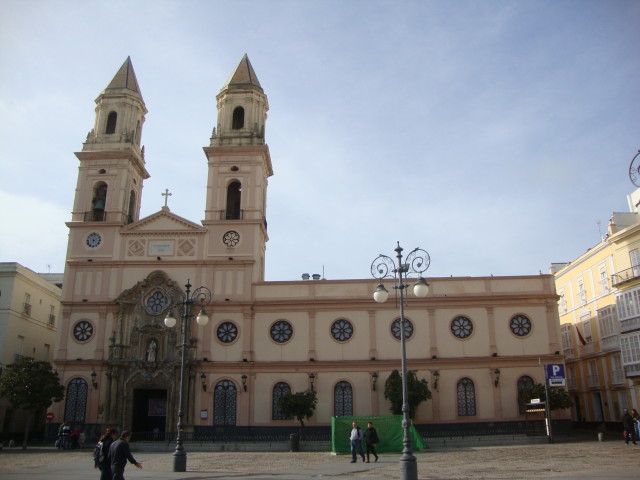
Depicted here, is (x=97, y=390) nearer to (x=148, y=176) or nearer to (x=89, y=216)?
(x=89, y=216)

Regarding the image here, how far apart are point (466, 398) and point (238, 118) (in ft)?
85.9

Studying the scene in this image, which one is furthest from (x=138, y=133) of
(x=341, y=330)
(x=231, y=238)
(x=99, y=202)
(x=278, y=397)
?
(x=278, y=397)

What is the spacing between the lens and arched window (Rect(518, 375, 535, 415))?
36.2 m

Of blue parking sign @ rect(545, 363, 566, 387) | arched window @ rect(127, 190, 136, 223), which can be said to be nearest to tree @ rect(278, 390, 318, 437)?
blue parking sign @ rect(545, 363, 566, 387)

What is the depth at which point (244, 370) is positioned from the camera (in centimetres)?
3819

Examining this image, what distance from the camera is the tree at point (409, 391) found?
113ft

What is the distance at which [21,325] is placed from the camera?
43.4m

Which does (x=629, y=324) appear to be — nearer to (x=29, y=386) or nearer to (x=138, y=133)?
(x=29, y=386)

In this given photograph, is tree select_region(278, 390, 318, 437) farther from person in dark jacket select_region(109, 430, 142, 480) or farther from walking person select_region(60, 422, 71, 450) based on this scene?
person in dark jacket select_region(109, 430, 142, 480)

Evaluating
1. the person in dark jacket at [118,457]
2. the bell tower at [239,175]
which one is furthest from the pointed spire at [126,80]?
the person in dark jacket at [118,457]

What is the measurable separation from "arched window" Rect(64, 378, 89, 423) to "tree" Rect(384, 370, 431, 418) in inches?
766

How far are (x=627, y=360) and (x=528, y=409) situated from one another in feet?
23.8

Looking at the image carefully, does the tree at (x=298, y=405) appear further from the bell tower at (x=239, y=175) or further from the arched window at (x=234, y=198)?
the arched window at (x=234, y=198)

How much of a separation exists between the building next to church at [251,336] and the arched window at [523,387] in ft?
0.60
